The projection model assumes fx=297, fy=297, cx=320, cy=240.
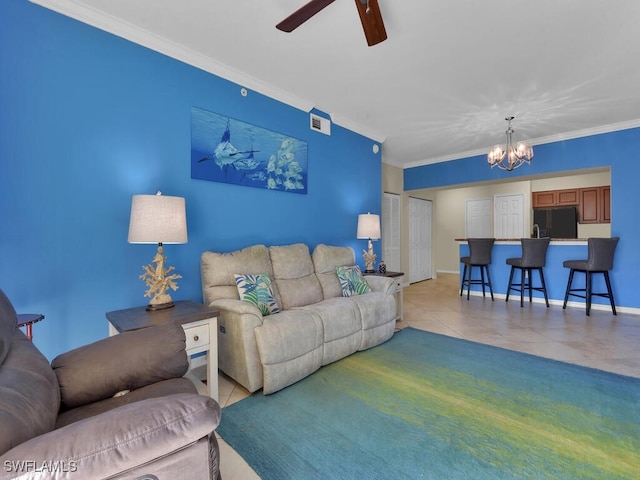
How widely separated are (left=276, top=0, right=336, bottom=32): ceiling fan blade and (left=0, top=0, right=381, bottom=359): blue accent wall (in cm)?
124

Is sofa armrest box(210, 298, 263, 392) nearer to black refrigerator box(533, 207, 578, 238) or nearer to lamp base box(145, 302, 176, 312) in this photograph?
lamp base box(145, 302, 176, 312)

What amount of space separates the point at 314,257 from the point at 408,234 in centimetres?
394

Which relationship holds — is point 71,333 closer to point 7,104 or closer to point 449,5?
point 7,104

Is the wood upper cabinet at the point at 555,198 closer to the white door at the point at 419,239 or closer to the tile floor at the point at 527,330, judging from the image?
the white door at the point at 419,239

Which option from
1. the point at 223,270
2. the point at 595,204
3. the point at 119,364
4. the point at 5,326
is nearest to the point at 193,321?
the point at 119,364

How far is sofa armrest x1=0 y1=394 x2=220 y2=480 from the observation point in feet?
2.08

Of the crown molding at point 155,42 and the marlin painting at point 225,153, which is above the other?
the crown molding at point 155,42

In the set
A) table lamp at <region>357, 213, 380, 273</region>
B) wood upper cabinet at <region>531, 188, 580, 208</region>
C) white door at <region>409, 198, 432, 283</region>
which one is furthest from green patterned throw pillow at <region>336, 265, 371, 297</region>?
wood upper cabinet at <region>531, 188, 580, 208</region>

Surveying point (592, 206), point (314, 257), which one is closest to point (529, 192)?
point (592, 206)

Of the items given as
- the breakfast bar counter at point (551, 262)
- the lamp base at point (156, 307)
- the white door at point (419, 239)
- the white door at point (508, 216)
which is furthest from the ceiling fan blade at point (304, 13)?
the white door at point (508, 216)

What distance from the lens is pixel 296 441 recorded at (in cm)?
163

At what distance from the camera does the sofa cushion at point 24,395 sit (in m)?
0.69

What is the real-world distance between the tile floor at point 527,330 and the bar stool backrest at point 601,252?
2.23ft

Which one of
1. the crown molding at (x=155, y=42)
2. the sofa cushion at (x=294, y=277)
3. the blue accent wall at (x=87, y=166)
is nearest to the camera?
the blue accent wall at (x=87, y=166)
